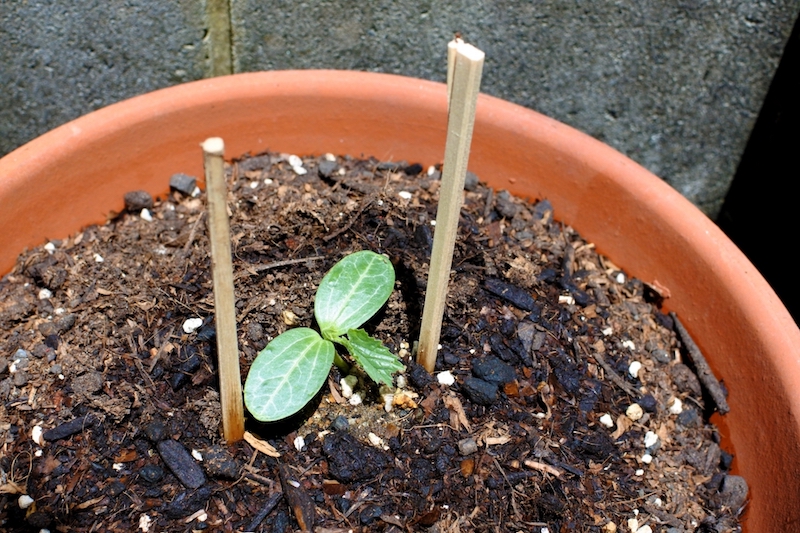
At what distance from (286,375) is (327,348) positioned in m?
0.07

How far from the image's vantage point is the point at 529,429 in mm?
1121

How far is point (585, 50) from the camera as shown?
1705mm

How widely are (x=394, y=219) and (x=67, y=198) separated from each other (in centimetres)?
57

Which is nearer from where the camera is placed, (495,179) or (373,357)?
(373,357)

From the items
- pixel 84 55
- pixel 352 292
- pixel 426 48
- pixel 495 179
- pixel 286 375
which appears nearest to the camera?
pixel 286 375

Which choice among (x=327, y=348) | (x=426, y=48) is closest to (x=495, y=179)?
(x=426, y=48)

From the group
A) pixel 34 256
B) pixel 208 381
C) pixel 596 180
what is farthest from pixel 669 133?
pixel 34 256

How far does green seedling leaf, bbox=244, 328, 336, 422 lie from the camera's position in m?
0.98

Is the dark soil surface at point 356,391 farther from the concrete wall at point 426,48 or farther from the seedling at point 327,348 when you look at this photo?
the concrete wall at point 426,48

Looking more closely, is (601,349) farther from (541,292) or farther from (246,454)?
(246,454)

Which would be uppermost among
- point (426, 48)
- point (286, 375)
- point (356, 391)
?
point (426, 48)

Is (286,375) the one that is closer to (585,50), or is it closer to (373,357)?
(373,357)

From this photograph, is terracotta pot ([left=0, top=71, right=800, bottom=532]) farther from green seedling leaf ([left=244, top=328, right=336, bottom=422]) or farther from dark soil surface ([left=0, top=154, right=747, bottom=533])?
green seedling leaf ([left=244, top=328, right=336, bottom=422])

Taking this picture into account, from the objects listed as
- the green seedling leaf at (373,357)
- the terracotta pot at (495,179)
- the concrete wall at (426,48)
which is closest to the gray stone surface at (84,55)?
the concrete wall at (426,48)
